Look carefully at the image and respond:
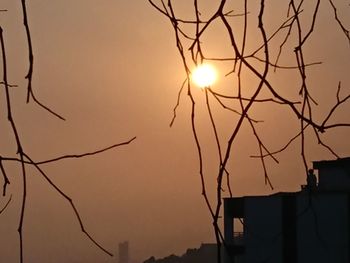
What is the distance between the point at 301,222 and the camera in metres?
13.5

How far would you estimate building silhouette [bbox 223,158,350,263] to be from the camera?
12547 millimetres

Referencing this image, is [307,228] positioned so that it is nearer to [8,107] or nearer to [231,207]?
[231,207]

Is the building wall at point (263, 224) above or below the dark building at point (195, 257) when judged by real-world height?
above

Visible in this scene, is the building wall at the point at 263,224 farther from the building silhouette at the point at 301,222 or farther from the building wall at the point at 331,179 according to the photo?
the building wall at the point at 331,179

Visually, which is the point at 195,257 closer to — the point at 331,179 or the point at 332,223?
the point at 331,179

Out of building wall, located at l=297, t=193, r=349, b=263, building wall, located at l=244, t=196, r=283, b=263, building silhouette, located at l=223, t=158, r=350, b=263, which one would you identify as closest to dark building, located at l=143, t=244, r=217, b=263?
building silhouette, located at l=223, t=158, r=350, b=263

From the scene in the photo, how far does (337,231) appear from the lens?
12648mm

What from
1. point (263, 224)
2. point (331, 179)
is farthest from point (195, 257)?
point (331, 179)

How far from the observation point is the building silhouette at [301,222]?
12547mm

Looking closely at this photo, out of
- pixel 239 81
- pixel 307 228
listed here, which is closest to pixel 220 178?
pixel 239 81

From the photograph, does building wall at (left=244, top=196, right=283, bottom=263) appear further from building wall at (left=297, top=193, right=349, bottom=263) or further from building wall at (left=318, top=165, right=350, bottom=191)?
building wall at (left=297, top=193, right=349, bottom=263)

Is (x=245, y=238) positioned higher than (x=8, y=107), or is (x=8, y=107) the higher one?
(x=8, y=107)

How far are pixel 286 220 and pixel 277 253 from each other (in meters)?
1.30

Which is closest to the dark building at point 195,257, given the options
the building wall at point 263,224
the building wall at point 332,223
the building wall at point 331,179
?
the building wall at point 263,224
